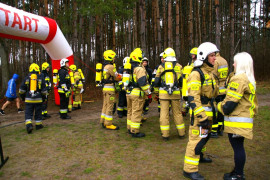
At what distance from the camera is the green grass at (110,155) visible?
3776mm

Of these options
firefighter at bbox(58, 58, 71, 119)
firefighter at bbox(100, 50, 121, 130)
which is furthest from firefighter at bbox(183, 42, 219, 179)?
firefighter at bbox(58, 58, 71, 119)

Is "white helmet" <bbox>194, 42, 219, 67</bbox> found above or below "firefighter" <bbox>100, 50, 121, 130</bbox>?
above

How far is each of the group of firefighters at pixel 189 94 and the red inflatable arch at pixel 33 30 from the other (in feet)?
3.61

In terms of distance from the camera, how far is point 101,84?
22.0 feet

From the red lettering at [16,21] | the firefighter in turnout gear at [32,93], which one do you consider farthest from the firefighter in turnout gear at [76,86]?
the firefighter in turnout gear at [32,93]

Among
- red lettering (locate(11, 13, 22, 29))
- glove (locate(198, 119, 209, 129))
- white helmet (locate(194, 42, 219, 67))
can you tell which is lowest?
glove (locate(198, 119, 209, 129))

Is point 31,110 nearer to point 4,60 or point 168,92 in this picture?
point 168,92

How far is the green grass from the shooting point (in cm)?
378

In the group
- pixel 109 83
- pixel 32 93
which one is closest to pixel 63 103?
pixel 32 93

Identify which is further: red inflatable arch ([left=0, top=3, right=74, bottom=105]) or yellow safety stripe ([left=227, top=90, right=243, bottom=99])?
red inflatable arch ([left=0, top=3, right=74, bottom=105])

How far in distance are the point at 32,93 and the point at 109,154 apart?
3.31m

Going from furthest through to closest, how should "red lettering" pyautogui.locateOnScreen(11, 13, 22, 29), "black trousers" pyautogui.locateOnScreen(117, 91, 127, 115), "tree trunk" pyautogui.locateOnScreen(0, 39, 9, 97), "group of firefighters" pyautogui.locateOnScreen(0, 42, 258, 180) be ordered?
"tree trunk" pyautogui.locateOnScreen(0, 39, 9, 97) < "black trousers" pyautogui.locateOnScreen(117, 91, 127, 115) < "red lettering" pyautogui.locateOnScreen(11, 13, 22, 29) < "group of firefighters" pyautogui.locateOnScreen(0, 42, 258, 180)

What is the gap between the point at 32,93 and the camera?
20.7 feet

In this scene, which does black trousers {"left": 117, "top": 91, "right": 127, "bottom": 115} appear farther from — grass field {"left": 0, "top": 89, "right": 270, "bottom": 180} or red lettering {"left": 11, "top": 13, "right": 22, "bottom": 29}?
red lettering {"left": 11, "top": 13, "right": 22, "bottom": 29}
